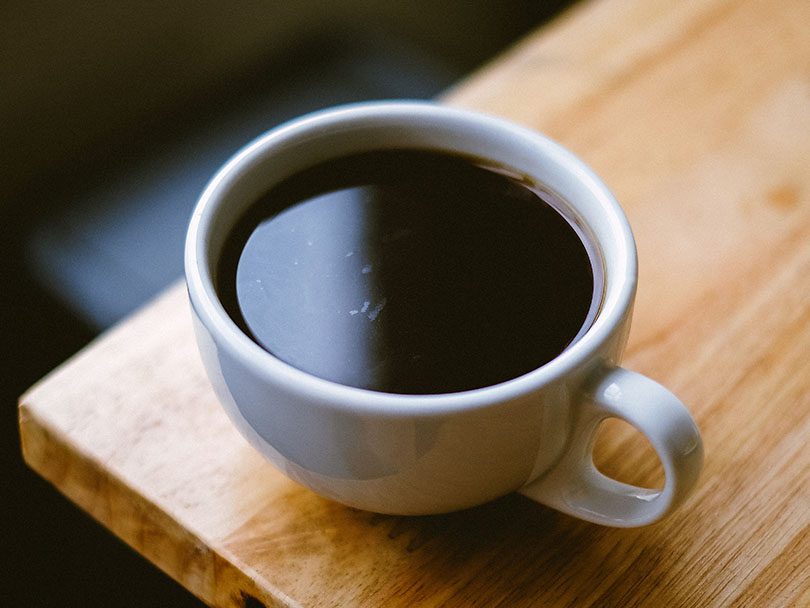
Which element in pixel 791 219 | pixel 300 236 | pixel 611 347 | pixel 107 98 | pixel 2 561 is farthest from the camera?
pixel 107 98

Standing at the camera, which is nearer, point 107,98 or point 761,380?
point 761,380

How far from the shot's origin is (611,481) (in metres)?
0.45

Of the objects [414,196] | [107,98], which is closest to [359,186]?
[414,196]

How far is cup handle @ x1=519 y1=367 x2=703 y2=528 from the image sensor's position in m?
0.39

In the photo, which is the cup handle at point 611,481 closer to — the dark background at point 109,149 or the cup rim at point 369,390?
the cup rim at point 369,390

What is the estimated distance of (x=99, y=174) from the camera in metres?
1.09

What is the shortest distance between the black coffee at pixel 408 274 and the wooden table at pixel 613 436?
0.10 m

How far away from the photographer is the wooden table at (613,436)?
47 cm

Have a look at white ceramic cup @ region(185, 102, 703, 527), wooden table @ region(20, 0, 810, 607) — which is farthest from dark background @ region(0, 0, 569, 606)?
white ceramic cup @ region(185, 102, 703, 527)

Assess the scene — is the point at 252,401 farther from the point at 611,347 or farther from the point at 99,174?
the point at 99,174

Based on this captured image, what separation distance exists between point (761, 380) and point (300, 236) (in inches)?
11.3

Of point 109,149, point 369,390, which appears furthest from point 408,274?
point 109,149

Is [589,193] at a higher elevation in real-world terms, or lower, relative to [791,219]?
higher

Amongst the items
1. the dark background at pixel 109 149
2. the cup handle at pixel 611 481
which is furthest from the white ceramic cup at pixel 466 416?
the dark background at pixel 109 149
